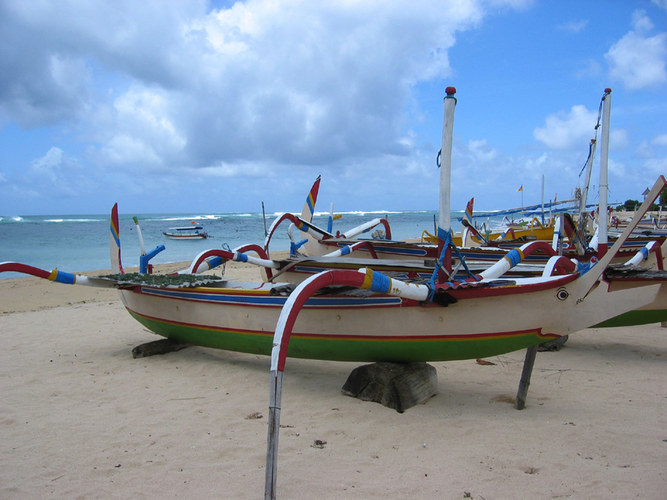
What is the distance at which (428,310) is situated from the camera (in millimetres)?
4492

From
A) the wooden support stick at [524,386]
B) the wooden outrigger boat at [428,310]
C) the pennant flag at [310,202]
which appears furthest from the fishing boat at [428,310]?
the pennant flag at [310,202]

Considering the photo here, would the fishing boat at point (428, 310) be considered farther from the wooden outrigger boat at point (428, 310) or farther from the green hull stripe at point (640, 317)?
the green hull stripe at point (640, 317)

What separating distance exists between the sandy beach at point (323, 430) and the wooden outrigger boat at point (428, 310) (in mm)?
513

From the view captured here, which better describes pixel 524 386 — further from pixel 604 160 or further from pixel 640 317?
pixel 604 160

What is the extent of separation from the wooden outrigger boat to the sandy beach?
0.51 meters

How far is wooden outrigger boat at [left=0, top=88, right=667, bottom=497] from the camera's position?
407 centimetres

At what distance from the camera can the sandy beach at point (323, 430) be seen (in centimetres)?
333

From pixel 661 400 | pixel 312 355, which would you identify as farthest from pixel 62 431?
pixel 661 400

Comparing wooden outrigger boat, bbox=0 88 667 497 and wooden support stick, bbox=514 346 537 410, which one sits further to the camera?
wooden support stick, bbox=514 346 537 410

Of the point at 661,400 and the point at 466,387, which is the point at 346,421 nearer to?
the point at 466,387

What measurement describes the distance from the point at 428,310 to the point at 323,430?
137 centimetres

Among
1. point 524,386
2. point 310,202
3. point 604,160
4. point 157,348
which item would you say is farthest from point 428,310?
point 310,202

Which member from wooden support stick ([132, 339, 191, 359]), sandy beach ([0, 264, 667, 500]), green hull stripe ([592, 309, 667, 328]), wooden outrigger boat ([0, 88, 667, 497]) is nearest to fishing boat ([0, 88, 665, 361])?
wooden outrigger boat ([0, 88, 667, 497])

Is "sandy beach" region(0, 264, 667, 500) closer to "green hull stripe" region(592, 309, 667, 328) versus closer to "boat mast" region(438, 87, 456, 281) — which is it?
"green hull stripe" region(592, 309, 667, 328)
